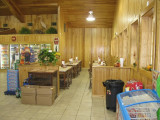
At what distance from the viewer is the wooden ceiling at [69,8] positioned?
9.52 m

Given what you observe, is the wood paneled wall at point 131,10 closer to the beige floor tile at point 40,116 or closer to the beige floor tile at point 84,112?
the beige floor tile at point 84,112

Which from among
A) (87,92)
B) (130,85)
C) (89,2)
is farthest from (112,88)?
(89,2)

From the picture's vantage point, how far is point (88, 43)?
13.1 m

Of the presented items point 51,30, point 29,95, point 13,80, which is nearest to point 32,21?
point 51,30

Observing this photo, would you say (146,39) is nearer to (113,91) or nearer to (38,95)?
(113,91)

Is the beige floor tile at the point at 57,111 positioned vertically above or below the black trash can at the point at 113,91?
below

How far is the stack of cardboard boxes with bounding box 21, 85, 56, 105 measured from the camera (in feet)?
13.8

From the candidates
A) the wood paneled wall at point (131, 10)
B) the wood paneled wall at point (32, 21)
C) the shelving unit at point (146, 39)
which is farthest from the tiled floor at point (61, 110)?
the wood paneled wall at point (32, 21)

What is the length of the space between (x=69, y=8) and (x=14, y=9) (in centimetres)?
365

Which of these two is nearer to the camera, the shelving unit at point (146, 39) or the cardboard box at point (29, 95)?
the shelving unit at point (146, 39)

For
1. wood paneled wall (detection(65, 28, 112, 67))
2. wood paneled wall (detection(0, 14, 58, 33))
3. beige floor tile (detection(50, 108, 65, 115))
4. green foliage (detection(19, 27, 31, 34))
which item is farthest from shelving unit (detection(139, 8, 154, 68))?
wood paneled wall (detection(65, 28, 112, 67))

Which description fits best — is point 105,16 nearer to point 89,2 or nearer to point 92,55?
point 89,2

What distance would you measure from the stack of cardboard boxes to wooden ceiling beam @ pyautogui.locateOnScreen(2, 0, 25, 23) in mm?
7133

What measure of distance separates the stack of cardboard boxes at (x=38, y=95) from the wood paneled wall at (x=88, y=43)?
8796 millimetres
